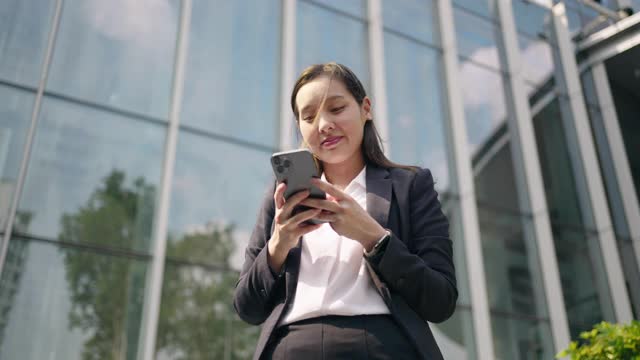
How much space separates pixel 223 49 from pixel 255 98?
2.70ft

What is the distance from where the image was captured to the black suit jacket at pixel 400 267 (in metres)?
1.37

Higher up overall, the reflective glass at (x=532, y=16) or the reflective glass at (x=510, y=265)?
the reflective glass at (x=532, y=16)

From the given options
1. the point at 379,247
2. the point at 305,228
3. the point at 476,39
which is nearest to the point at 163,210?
the point at 305,228

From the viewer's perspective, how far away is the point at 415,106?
9.72m

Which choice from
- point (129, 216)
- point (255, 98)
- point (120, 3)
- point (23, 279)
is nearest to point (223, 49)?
point (255, 98)

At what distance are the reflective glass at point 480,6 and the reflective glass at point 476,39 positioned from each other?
14cm

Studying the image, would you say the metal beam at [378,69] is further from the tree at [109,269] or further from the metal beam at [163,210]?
the tree at [109,269]

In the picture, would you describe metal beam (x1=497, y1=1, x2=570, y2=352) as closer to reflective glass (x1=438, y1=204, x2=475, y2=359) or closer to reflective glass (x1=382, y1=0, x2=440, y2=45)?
reflective glass (x1=438, y1=204, x2=475, y2=359)

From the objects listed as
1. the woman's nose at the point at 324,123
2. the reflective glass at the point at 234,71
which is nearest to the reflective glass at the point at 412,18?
the reflective glass at the point at 234,71

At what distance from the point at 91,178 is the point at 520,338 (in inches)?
256

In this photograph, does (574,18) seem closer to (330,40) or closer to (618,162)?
(618,162)

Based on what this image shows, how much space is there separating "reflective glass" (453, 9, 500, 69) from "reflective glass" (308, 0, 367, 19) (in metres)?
1.94

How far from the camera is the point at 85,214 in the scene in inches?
257

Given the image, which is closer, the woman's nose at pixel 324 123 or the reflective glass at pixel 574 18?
the woman's nose at pixel 324 123
